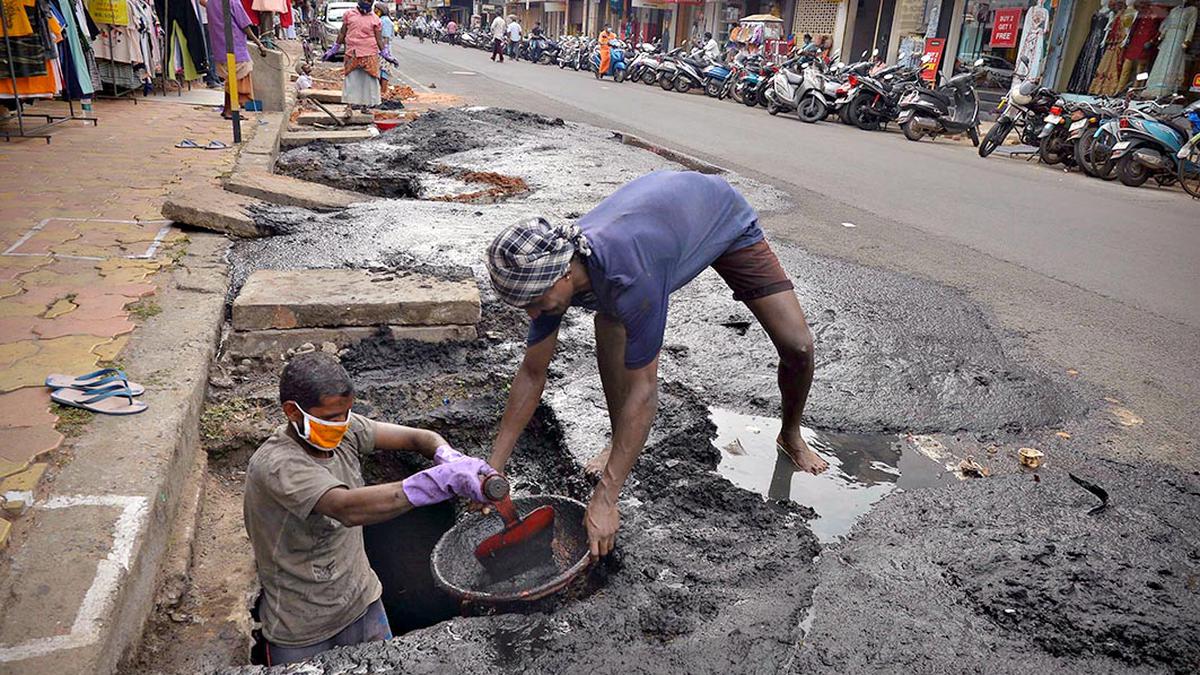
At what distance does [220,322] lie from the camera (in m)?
3.79

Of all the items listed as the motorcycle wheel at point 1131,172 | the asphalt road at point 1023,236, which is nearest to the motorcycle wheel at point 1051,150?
the asphalt road at point 1023,236

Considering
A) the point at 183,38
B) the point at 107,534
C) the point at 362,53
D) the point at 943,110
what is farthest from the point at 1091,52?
the point at 107,534

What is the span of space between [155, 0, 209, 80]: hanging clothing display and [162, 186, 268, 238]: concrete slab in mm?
7960

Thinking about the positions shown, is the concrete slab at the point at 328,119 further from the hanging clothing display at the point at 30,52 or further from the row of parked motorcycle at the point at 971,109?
the row of parked motorcycle at the point at 971,109

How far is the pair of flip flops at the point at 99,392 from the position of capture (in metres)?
2.71

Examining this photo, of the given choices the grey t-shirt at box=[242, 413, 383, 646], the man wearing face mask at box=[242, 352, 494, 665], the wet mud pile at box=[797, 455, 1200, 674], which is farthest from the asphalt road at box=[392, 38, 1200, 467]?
the grey t-shirt at box=[242, 413, 383, 646]

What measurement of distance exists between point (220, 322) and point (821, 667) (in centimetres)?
304

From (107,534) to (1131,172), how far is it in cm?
1162

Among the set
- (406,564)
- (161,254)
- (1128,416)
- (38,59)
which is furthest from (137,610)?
(38,59)

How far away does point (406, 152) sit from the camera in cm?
871

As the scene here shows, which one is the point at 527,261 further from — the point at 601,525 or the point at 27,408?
the point at 27,408

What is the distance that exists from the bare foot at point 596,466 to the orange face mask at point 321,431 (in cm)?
103

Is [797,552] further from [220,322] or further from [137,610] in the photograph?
[220,322]

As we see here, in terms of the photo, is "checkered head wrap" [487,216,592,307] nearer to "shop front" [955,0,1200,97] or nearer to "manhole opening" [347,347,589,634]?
"manhole opening" [347,347,589,634]
